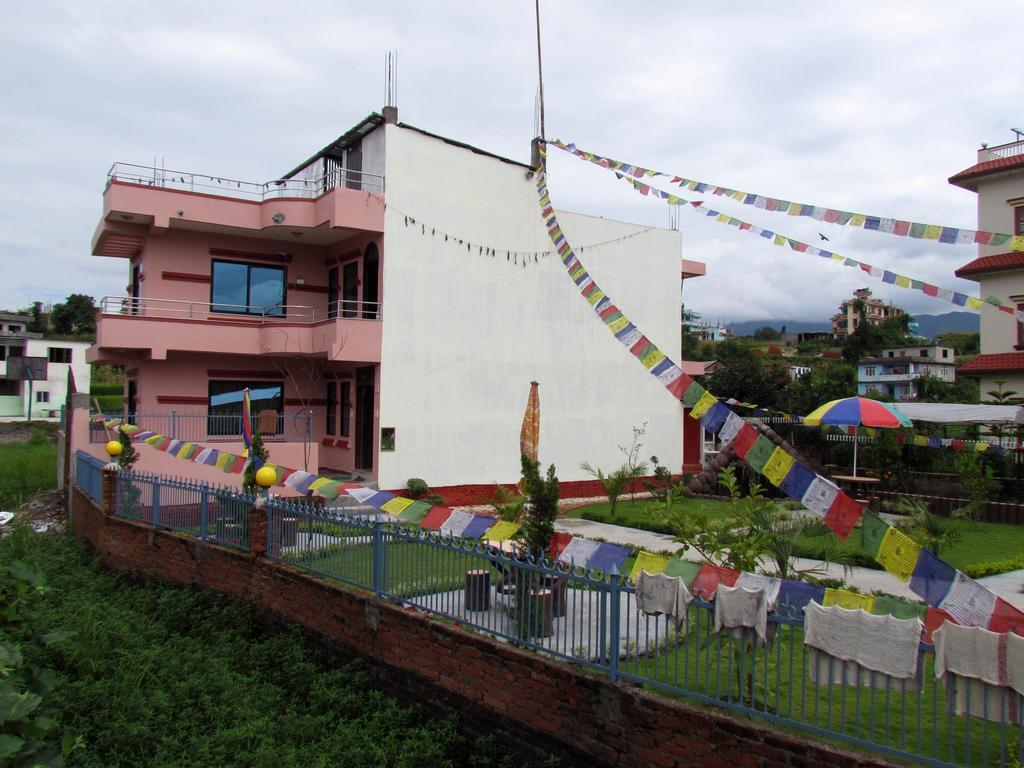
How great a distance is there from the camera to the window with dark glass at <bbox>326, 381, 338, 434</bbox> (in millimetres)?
21734

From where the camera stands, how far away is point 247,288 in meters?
21.2

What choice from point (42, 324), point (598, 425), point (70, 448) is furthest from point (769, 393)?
point (42, 324)

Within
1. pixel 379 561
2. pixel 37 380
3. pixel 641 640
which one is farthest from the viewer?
pixel 37 380

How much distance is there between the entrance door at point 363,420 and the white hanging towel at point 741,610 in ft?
51.3

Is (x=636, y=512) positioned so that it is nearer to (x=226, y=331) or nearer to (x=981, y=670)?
(x=226, y=331)

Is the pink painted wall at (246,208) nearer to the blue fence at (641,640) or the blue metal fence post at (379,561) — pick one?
the blue fence at (641,640)

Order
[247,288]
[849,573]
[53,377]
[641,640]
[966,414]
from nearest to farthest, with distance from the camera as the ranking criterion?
[641,640], [849,573], [966,414], [247,288], [53,377]

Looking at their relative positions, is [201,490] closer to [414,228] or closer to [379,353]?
[379,353]

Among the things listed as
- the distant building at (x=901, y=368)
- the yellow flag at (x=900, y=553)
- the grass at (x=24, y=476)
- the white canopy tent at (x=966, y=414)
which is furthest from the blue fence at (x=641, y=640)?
the distant building at (x=901, y=368)

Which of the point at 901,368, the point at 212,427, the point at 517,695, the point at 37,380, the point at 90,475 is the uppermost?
the point at 901,368

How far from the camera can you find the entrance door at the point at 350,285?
20516mm

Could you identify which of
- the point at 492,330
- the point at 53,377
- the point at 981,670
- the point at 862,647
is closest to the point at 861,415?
the point at 492,330

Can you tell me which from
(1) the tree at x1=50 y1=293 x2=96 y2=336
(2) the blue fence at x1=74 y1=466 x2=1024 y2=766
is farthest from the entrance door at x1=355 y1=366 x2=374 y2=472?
(1) the tree at x1=50 y1=293 x2=96 y2=336

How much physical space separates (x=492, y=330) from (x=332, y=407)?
5422mm
